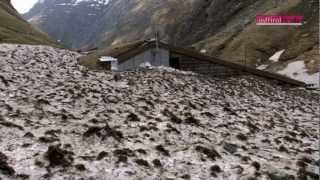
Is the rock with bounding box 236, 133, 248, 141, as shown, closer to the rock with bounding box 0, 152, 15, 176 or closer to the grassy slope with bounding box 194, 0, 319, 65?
the rock with bounding box 0, 152, 15, 176

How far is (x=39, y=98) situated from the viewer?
24.3 metres

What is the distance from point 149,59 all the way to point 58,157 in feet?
116

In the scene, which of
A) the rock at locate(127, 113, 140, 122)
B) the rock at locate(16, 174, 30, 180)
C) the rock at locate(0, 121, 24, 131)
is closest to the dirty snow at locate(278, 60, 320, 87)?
the rock at locate(127, 113, 140, 122)

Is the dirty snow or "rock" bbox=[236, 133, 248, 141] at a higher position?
the dirty snow

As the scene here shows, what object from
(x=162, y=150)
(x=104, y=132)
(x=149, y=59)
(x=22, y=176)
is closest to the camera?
(x=22, y=176)

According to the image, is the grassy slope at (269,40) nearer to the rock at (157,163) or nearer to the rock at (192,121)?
the rock at (192,121)

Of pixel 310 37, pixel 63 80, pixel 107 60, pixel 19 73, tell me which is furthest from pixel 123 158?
pixel 310 37

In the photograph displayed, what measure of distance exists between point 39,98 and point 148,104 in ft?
15.9

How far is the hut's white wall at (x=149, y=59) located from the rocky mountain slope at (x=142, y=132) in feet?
50.4

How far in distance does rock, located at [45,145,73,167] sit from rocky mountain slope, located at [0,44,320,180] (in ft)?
0.09

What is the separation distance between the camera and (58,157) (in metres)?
15.5

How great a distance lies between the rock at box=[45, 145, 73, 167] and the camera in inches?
599

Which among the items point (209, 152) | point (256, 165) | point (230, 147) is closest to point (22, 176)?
point (209, 152)

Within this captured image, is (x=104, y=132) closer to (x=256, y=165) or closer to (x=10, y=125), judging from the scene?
(x=10, y=125)
